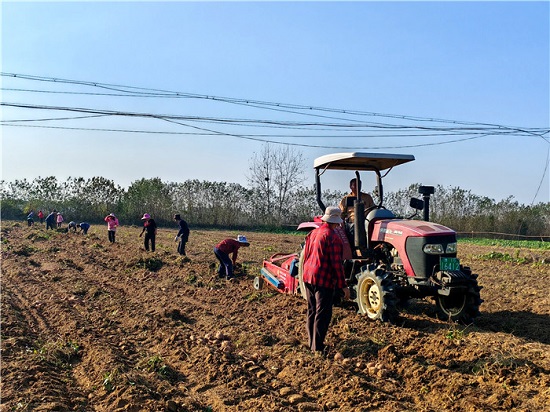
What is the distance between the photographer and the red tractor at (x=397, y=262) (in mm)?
6340

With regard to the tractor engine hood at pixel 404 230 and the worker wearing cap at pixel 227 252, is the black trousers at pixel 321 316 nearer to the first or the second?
the tractor engine hood at pixel 404 230

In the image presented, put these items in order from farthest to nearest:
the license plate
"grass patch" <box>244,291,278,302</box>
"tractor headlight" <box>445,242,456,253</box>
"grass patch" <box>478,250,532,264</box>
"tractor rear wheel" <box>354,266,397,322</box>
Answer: "grass patch" <box>478,250,532,264</box> → "grass patch" <box>244,291,278,302</box> → "tractor headlight" <box>445,242,456,253</box> → the license plate → "tractor rear wheel" <box>354,266,397,322</box>

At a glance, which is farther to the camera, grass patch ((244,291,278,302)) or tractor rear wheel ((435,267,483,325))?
Answer: grass patch ((244,291,278,302))

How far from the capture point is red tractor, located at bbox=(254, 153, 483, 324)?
6340mm

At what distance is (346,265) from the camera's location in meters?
7.43

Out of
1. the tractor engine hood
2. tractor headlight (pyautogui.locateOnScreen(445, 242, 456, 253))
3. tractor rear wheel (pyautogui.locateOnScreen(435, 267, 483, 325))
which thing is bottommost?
tractor rear wheel (pyautogui.locateOnScreen(435, 267, 483, 325))

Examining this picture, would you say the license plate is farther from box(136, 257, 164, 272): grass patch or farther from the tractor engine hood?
box(136, 257, 164, 272): grass patch

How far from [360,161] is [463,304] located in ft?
8.87

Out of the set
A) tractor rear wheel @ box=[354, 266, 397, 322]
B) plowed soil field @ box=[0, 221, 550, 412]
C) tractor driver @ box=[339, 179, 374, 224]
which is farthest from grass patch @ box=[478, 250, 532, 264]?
tractor rear wheel @ box=[354, 266, 397, 322]

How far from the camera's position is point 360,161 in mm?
7723

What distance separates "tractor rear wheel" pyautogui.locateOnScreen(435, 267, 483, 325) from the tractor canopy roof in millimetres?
1981

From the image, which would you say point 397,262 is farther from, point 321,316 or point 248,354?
point 248,354

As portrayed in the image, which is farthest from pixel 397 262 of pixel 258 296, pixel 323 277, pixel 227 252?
pixel 227 252

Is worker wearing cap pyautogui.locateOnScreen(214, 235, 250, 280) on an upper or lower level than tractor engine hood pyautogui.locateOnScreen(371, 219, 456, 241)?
lower
